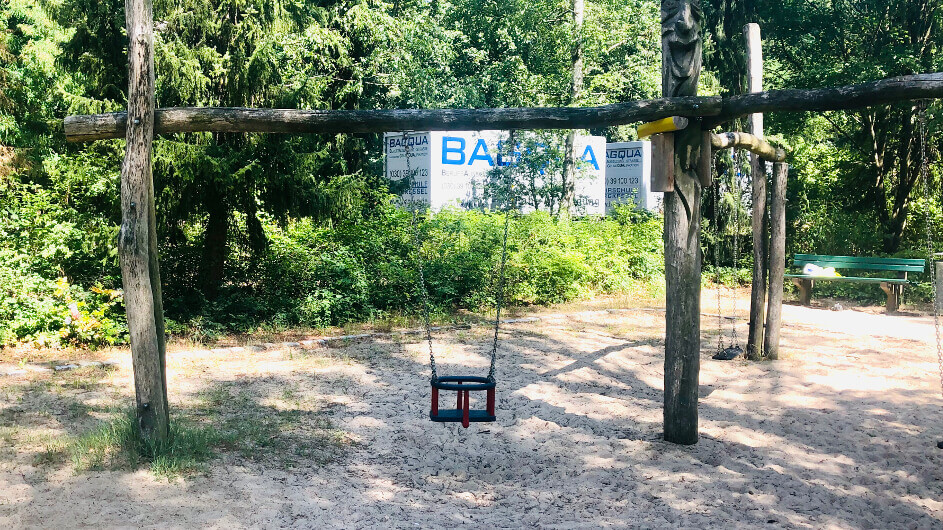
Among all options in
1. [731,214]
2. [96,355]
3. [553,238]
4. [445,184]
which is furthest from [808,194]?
[96,355]

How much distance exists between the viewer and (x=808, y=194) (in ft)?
61.2

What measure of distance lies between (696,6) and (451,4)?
75.3 feet

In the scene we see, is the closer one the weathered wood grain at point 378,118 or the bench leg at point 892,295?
the weathered wood grain at point 378,118

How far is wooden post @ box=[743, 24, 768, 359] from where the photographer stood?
9.39 m

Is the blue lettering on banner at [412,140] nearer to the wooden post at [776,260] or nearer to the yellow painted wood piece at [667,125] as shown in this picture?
the wooden post at [776,260]

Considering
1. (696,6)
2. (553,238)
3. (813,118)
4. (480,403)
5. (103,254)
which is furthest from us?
(813,118)

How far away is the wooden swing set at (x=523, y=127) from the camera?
5.70 m

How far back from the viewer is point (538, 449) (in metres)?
6.33

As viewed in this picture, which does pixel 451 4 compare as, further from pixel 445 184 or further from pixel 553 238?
pixel 553 238

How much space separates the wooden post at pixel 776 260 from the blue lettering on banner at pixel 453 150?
8.83m

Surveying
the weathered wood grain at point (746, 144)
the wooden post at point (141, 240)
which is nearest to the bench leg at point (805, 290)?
the weathered wood grain at point (746, 144)

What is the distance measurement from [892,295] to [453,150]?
8.82m

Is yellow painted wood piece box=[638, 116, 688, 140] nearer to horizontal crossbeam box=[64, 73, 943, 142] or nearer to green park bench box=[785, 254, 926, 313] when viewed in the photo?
horizontal crossbeam box=[64, 73, 943, 142]

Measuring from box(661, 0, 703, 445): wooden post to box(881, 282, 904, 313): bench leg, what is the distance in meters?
9.05
